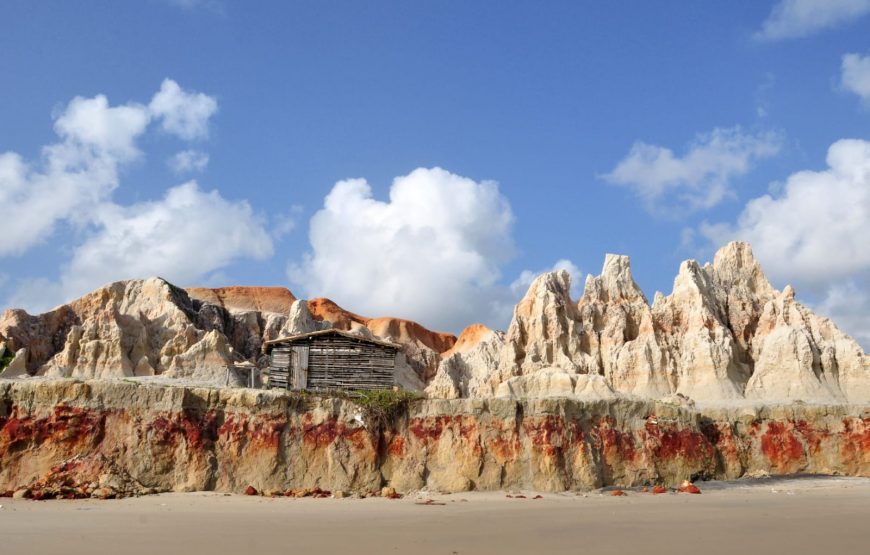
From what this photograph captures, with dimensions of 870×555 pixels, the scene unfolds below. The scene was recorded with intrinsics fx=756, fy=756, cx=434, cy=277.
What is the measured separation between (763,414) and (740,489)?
244 inches

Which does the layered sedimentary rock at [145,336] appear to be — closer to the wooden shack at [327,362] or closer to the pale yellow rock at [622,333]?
the wooden shack at [327,362]

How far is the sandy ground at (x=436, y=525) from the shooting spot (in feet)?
32.7

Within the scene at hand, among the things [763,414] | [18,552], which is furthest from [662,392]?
[18,552]

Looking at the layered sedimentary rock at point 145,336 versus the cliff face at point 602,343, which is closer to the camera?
the cliff face at point 602,343

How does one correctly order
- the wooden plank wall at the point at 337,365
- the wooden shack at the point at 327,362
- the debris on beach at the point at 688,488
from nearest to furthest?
1. the debris on beach at the point at 688,488
2. the wooden shack at the point at 327,362
3. the wooden plank wall at the point at 337,365

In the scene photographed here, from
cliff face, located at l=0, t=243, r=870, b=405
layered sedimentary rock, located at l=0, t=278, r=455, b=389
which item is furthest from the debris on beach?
layered sedimentary rock, located at l=0, t=278, r=455, b=389

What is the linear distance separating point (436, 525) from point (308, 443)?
874 centimetres

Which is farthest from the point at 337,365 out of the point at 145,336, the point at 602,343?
the point at 145,336

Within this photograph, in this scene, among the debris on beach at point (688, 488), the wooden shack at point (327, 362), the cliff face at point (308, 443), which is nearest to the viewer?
the cliff face at point (308, 443)

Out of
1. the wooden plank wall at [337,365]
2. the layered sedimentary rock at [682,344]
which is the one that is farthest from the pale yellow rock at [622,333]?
the wooden plank wall at [337,365]

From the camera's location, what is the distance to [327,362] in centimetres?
2830

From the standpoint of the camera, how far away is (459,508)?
16047 millimetres

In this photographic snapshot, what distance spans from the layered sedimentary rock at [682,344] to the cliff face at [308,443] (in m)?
23.1

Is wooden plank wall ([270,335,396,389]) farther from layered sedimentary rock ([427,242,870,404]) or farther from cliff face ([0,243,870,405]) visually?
layered sedimentary rock ([427,242,870,404])
